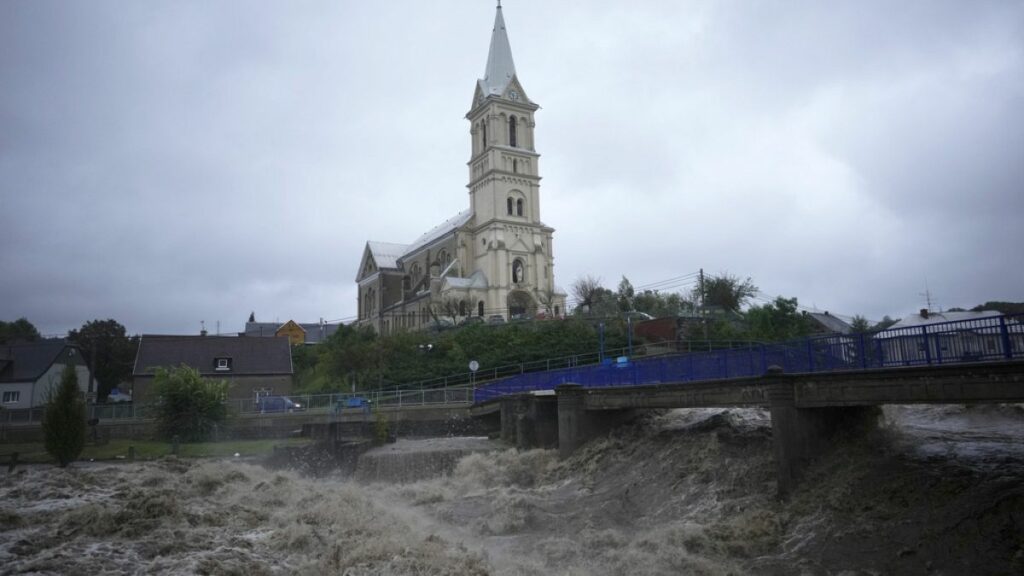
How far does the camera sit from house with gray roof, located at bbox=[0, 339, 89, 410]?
5678 centimetres

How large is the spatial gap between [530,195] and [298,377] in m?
35.0

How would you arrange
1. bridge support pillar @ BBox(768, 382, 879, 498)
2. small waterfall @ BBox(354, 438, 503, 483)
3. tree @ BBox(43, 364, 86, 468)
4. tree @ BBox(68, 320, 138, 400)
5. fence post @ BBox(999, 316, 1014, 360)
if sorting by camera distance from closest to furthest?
fence post @ BBox(999, 316, 1014, 360) < bridge support pillar @ BBox(768, 382, 879, 498) < small waterfall @ BBox(354, 438, 503, 483) < tree @ BBox(43, 364, 86, 468) < tree @ BBox(68, 320, 138, 400)

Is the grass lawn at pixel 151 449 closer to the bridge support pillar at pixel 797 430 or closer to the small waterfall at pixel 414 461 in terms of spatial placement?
the small waterfall at pixel 414 461

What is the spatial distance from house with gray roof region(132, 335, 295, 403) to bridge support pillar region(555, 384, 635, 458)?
3675 centimetres

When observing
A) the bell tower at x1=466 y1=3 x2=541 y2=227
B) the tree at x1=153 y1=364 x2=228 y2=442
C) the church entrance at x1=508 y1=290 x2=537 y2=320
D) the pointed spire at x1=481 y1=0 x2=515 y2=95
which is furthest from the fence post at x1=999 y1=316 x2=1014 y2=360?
the pointed spire at x1=481 y1=0 x2=515 y2=95

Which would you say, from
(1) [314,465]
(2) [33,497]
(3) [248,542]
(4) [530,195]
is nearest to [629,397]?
(3) [248,542]

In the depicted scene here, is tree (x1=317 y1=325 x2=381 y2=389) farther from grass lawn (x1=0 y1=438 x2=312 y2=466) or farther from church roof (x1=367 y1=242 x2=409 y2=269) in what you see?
church roof (x1=367 y1=242 x2=409 y2=269)

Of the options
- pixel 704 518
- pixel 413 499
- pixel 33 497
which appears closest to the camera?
pixel 704 518

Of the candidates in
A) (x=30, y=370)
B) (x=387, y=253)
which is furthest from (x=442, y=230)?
(x=30, y=370)

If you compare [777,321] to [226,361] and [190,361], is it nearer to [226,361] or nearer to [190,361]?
[226,361]

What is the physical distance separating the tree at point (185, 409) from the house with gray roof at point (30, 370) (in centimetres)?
1870

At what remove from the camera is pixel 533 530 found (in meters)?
19.6

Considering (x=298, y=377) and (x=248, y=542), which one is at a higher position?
(x=298, y=377)

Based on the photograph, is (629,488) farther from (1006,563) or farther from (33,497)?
(33,497)
